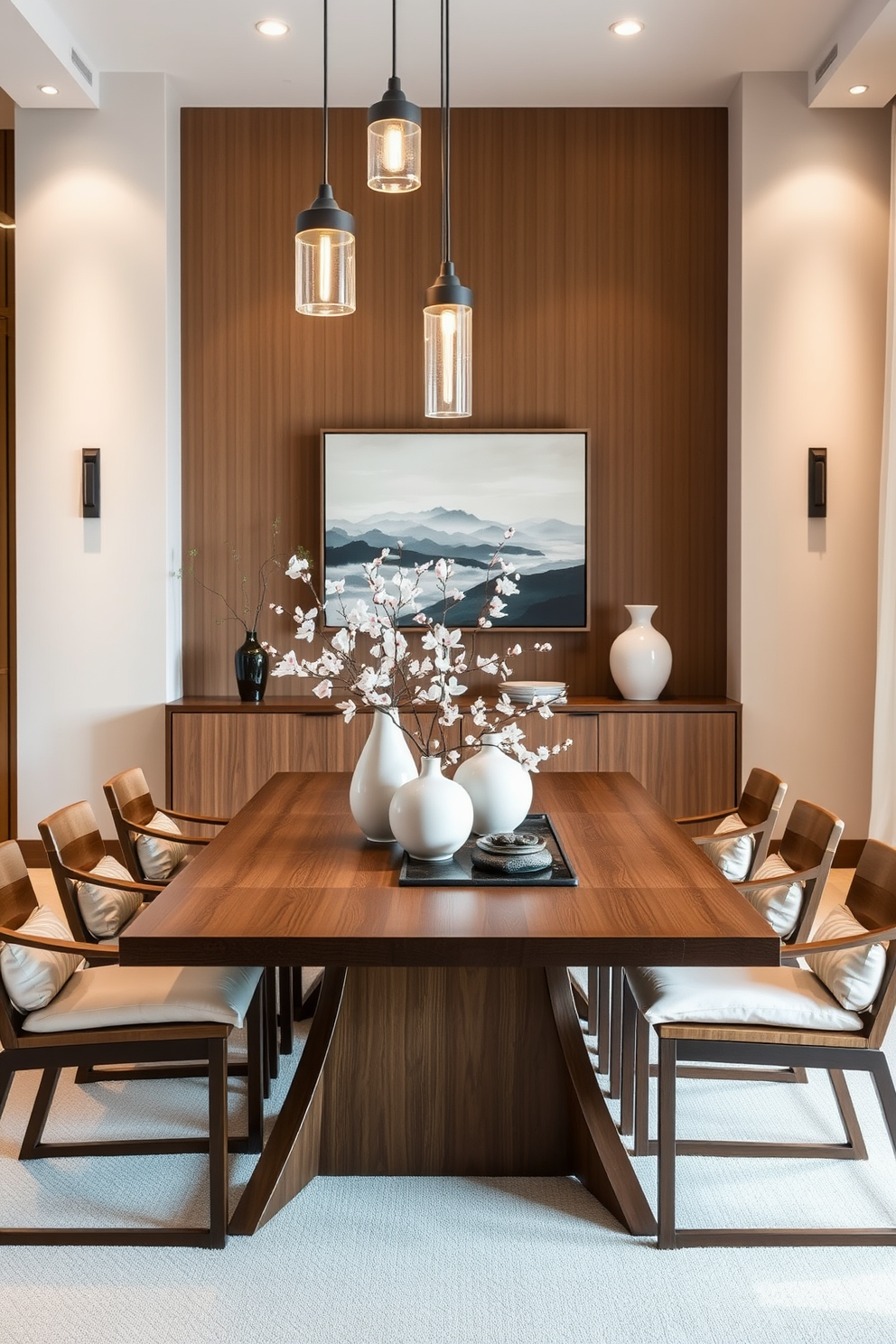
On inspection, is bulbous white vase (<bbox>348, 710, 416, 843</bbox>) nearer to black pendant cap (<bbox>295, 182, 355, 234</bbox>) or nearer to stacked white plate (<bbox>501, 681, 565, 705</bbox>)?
black pendant cap (<bbox>295, 182, 355, 234</bbox>)

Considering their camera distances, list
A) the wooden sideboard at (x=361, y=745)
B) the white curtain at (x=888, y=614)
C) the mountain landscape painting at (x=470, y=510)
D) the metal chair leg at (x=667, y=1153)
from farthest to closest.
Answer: the mountain landscape painting at (x=470, y=510), the wooden sideboard at (x=361, y=745), the white curtain at (x=888, y=614), the metal chair leg at (x=667, y=1153)

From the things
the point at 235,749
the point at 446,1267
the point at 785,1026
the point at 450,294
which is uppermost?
the point at 450,294

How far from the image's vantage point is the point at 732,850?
327 centimetres

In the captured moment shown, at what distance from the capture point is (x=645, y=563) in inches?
213

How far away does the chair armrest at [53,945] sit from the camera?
231 centimetres

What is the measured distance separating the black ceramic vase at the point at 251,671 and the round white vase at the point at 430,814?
2.68m

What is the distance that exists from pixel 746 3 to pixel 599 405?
1.70 m

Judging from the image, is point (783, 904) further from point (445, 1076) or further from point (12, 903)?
point (12, 903)

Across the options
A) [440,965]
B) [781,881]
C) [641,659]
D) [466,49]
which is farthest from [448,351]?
[466,49]

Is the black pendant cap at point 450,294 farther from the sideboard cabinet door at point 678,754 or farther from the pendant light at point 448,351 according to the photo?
the sideboard cabinet door at point 678,754

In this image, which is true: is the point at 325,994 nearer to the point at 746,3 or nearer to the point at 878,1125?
the point at 878,1125

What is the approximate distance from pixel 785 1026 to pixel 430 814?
84 centimetres

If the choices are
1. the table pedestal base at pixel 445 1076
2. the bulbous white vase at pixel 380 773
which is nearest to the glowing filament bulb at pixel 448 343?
the bulbous white vase at pixel 380 773

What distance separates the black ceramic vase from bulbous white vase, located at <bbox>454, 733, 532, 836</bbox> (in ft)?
8.23
